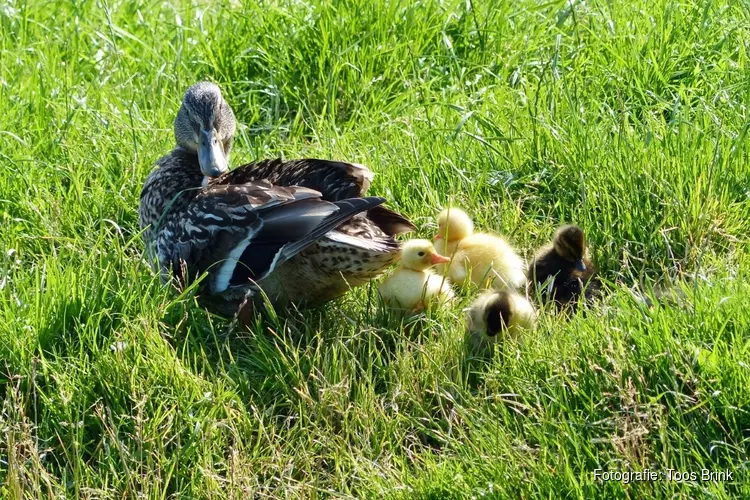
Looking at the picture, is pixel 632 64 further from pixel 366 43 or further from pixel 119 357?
pixel 119 357

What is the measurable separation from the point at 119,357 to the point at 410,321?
1150 mm

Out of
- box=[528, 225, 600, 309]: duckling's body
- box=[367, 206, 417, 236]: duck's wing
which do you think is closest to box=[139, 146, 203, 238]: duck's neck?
box=[367, 206, 417, 236]: duck's wing

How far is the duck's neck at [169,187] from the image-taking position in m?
4.82

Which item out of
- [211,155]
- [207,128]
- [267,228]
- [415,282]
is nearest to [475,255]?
[415,282]

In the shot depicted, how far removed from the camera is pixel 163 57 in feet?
20.2

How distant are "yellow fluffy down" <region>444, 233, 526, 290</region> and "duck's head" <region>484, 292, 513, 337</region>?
1.62ft

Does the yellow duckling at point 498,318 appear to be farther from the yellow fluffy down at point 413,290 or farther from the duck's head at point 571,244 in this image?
the duck's head at point 571,244

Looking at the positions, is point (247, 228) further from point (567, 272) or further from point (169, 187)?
point (567, 272)

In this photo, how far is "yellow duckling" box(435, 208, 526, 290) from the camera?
4.54 meters

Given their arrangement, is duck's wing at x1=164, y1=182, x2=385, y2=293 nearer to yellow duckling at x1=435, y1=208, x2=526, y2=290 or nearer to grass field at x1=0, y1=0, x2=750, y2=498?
grass field at x1=0, y1=0, x2=750, y2=498

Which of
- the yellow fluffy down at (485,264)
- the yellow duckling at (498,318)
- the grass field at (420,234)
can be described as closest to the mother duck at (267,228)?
the grass field at (420,234)

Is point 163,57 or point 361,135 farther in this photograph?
point 163,57

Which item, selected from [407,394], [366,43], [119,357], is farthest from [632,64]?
[119,357]

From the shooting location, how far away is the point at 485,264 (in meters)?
4.56
